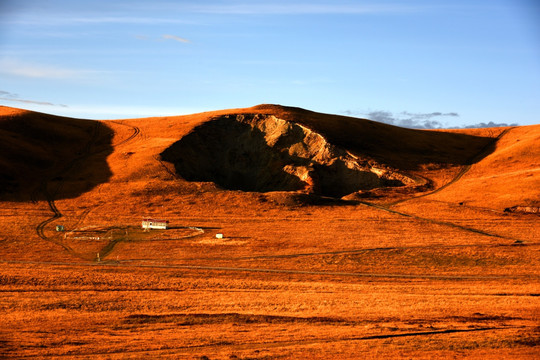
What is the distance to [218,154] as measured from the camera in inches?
4380

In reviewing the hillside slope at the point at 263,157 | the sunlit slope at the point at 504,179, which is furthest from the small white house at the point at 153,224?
the sunlit slope at the point at 504,179

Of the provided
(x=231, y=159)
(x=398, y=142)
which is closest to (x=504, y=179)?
(x=398, y=142)

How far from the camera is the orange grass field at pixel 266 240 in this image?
3294 centimetres

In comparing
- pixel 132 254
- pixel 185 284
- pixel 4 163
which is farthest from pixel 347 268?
pixel 4 163

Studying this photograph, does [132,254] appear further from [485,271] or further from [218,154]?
[218,154]

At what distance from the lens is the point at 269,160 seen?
355 ft

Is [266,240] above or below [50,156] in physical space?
below

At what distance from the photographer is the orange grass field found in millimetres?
32938

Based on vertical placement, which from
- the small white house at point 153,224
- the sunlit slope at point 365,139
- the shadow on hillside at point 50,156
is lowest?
the small white house at point 153,224

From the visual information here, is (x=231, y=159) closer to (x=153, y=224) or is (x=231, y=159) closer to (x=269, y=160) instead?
(x=269, y=160)

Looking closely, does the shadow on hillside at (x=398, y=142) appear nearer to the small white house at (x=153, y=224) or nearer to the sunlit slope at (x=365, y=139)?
the sunlit slope at (x=365, y=139)

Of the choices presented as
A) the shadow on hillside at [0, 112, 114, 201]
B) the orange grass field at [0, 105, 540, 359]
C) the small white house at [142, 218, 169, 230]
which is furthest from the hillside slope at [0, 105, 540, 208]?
the small white house at [142, 218, 169, 230]

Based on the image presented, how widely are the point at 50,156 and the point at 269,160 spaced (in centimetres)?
3972

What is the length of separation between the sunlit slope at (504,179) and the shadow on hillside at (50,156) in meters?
57.2
